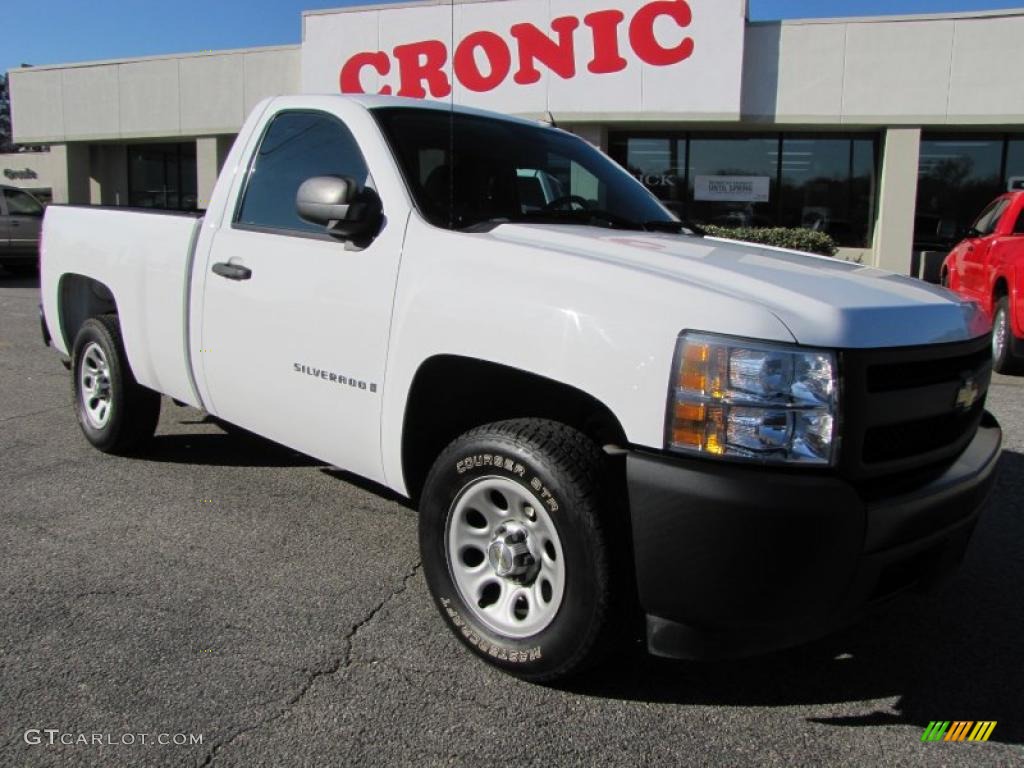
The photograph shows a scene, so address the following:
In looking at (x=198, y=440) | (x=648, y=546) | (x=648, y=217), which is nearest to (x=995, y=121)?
(x=648, y=217)

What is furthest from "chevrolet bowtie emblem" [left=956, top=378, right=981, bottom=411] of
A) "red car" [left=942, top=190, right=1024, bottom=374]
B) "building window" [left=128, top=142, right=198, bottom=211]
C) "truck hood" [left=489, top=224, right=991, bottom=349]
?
"building window" [left=128, top=142, right=198, bottom=211]

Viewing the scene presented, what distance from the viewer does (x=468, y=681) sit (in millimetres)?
2801

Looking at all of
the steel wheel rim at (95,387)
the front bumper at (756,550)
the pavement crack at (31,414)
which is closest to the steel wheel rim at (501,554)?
the front bumper at (756,550)

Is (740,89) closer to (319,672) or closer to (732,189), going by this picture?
(732,189)

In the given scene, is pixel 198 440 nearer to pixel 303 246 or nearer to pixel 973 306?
pixel 303 246

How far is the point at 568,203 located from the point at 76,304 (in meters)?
3.50

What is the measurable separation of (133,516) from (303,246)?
65.5 inches

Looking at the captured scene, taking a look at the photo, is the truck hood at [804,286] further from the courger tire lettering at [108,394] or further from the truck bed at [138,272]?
the courger tire lettering at [108,394]

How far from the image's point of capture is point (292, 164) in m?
3.90

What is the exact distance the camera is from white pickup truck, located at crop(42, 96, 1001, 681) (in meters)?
2.27

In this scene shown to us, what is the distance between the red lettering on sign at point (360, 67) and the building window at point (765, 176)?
15.6 feet

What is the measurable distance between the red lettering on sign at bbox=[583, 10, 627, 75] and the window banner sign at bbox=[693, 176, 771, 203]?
9.25 ft

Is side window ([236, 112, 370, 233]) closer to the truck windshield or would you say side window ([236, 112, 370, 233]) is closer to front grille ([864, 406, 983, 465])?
the truck windshield

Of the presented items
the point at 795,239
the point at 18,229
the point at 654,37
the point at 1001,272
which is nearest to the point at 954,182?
the point at 795,239
